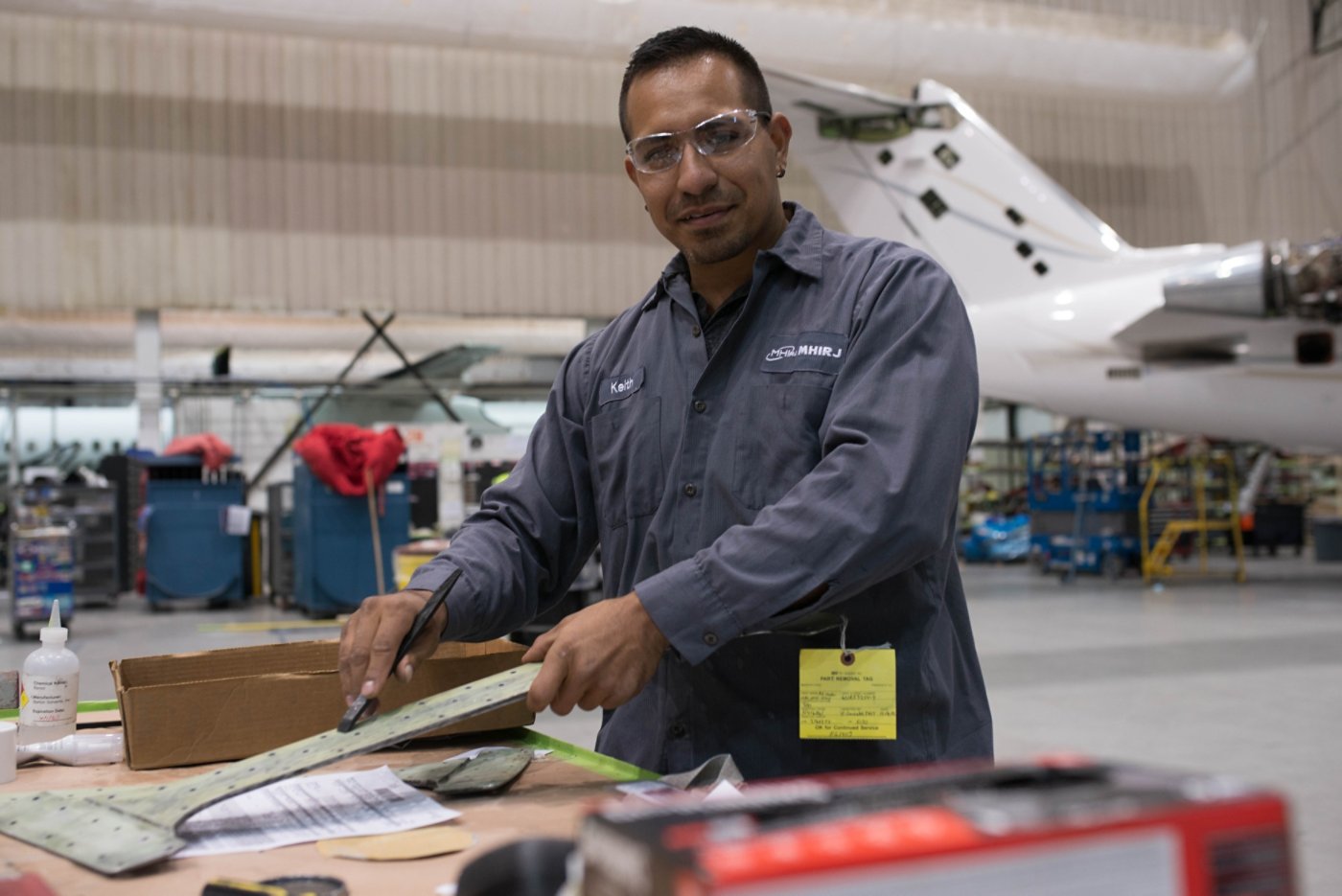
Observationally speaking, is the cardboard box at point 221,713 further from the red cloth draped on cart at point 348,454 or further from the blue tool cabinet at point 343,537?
the blue tool cabinet at point 343,537

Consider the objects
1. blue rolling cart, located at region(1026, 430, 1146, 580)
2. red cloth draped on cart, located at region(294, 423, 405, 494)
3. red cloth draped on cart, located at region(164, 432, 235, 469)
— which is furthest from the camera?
blue rolling cart, located at region(1026, 430, 1146, 580)

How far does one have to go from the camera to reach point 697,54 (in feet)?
5.18

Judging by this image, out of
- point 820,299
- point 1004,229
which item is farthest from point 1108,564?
point 820,299

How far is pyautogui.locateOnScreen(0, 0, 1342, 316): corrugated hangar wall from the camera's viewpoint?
1167 cm

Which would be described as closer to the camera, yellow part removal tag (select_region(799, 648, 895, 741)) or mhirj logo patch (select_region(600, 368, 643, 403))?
yellow part removal tag (select_region(799, 648, 895, 741))

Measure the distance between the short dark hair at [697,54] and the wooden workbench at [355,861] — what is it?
0.90 meters

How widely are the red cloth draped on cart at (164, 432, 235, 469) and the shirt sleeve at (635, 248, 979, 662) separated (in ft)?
33.3

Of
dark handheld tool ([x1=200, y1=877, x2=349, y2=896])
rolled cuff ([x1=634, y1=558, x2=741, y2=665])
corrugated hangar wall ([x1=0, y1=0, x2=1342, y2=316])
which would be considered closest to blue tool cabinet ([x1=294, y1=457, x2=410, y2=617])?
corrugated hangar wall ([x1=0, y1=0, x2=1342, y2=316])

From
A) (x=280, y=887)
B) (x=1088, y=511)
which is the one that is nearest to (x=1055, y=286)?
(x=1088, y=511)

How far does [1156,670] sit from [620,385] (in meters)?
5.46

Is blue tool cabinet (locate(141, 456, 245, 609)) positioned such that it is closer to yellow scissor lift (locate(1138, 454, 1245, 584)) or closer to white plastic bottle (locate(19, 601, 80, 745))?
white plastic bottle (locate(19, 601, 80, 745))

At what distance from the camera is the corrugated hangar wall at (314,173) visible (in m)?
11.7

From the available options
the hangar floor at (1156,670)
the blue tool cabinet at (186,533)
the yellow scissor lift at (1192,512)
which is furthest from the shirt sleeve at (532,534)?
the yellow scissor lift at (1192,512)

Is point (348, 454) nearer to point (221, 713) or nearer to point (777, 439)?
point (221, 713)
